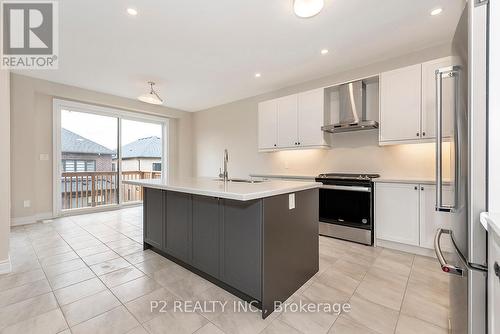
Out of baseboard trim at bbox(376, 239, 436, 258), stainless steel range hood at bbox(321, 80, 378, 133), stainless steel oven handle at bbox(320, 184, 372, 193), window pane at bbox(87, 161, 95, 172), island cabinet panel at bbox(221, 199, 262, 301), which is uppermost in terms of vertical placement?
stainless steel range hood at bbox(321, 80, 378, 133)

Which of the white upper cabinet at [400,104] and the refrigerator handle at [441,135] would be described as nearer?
the refrigerator handle at [441,135]

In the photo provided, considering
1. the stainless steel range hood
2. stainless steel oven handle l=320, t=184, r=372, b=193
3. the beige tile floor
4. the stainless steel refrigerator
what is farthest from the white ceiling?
the beige tile floor

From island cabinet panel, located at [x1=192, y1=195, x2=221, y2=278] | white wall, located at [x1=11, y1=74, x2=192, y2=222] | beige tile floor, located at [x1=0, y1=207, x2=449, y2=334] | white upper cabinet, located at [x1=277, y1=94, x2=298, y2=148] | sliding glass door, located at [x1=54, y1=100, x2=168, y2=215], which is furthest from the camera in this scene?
sliding glass door, located at [x1=54, y1=100, x2=168, y2=215]

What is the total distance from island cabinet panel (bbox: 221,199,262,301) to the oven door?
192 centimetres

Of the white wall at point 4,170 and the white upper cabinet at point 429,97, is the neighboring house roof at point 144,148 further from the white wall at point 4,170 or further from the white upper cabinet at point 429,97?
the white upper cabinet at point 429,97

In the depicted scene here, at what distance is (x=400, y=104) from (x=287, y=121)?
1771mm

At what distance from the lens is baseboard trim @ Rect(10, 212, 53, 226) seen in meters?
3.95

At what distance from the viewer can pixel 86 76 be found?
13.2 feet

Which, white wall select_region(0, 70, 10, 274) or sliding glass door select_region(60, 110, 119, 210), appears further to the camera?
sliding glass door select_region(60, 110, 119, 210)

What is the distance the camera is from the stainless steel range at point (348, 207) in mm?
3074

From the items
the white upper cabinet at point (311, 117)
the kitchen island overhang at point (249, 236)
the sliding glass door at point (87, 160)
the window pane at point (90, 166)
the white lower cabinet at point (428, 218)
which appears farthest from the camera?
the window pane at point (90, 166)

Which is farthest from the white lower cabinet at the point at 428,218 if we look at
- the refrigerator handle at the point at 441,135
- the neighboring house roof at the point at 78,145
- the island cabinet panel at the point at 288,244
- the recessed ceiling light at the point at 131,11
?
the neighboring house roof at the point at 78,145

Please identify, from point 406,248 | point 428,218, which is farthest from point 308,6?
point 406,248

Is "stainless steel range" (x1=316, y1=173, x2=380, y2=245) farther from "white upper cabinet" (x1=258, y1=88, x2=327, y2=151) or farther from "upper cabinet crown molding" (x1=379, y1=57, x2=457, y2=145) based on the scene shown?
"white upper cabinet" (x1=258, y1=88, x2=327, y2=151)
